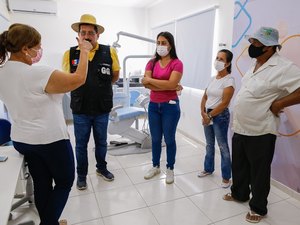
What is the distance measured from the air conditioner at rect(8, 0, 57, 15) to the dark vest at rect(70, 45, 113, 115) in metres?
3.00

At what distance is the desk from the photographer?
895mm

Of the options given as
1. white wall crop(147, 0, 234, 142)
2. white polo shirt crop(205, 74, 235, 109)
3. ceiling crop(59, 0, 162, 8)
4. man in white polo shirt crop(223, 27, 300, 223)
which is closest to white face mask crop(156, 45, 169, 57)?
white polo shirt crop(205, 74, 235, 109)

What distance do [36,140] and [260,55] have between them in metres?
1.64

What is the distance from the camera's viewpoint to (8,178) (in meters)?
1.13

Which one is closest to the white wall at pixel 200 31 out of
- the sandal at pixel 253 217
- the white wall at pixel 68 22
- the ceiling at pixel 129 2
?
the ceiling at pixel 129 2

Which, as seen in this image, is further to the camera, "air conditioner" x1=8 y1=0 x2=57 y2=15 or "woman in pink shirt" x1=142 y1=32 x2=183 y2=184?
"air conditioner" x1=8 y1=0 x2=57 y2=15

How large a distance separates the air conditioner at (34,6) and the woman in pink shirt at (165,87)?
10.6 feet

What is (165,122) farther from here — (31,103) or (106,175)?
(31,103)

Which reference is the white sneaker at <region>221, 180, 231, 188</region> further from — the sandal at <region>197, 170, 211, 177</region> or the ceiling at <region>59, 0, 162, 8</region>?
the ceiling at <region>59, 0, 162, 8</region>

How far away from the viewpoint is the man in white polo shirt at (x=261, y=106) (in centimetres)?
160

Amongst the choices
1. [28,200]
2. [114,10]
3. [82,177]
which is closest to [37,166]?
[28,200]

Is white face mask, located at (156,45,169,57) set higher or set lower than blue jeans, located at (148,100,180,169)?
higher

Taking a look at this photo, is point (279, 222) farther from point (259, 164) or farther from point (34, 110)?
point (34, 110)

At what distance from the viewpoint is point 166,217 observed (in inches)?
74.2
